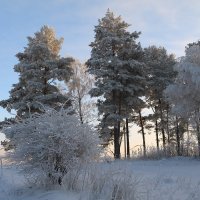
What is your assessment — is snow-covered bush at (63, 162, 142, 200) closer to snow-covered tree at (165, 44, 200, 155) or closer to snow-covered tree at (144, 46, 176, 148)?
snow-covered tree at (165, 44, 200, 155)

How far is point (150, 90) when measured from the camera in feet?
129

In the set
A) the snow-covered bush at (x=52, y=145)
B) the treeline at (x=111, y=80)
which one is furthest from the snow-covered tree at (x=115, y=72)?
the snow-covered bush at (x=52, y=145)

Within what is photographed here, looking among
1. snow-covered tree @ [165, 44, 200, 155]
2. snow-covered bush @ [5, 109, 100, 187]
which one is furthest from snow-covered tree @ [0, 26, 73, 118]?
snow-covered bush @ [5, 109, 100, 187]

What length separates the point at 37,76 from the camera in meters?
31.5

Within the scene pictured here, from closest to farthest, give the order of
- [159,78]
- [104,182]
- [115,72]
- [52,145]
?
[104,182]
[52,145]
[115,72]
[159,78]

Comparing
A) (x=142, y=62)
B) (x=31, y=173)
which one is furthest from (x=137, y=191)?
(x=142, y=62)

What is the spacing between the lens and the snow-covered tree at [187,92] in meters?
30.1

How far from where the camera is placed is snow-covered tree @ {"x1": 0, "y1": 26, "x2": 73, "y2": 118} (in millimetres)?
30516

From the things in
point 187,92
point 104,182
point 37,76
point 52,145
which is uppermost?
point 37,76

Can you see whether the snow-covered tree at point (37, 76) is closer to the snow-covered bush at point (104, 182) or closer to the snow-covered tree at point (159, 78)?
the snow-covered tree at point (159, 78)

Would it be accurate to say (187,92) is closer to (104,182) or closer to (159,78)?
(159,78)

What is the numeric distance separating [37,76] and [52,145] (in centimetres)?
2261

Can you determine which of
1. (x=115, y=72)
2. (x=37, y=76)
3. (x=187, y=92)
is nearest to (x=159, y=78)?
(x=115, y=72)

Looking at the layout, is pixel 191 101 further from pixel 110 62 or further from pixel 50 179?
pixel 50 179
